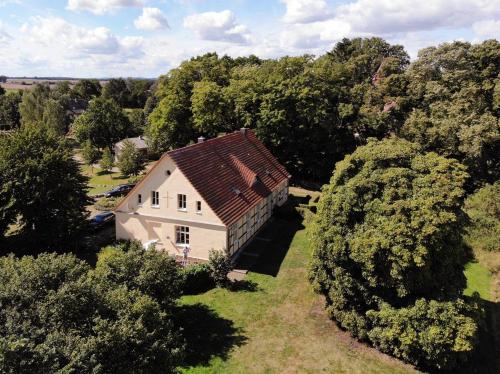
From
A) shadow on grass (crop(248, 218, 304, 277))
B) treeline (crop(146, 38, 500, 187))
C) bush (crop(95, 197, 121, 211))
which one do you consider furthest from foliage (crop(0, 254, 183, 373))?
treeline (crop(146, 38, 500, 187))

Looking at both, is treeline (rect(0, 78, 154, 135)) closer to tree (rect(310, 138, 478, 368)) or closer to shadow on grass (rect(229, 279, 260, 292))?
shadow on grass (rect(229, 279, 260, 292))

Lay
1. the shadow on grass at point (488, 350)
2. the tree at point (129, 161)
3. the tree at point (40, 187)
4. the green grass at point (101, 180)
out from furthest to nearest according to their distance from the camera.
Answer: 1. the tree at point (129, 161)
2. the green grass at point (101, 180)
3. the tree at point (40, 187)
4. the shadow on grass at point (488, 350)

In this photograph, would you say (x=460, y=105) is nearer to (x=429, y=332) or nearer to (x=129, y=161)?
(x=429, y=332)

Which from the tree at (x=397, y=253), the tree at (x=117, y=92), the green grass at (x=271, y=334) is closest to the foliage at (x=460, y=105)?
the tree at (x=397, y=253)

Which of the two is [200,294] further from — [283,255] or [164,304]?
[283,255]

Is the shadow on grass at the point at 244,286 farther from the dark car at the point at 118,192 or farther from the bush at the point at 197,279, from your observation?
the dark car at the point at 118,192

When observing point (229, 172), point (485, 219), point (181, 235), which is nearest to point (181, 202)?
point (181, 235)

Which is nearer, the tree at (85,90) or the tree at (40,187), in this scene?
the tree at (40,187)
